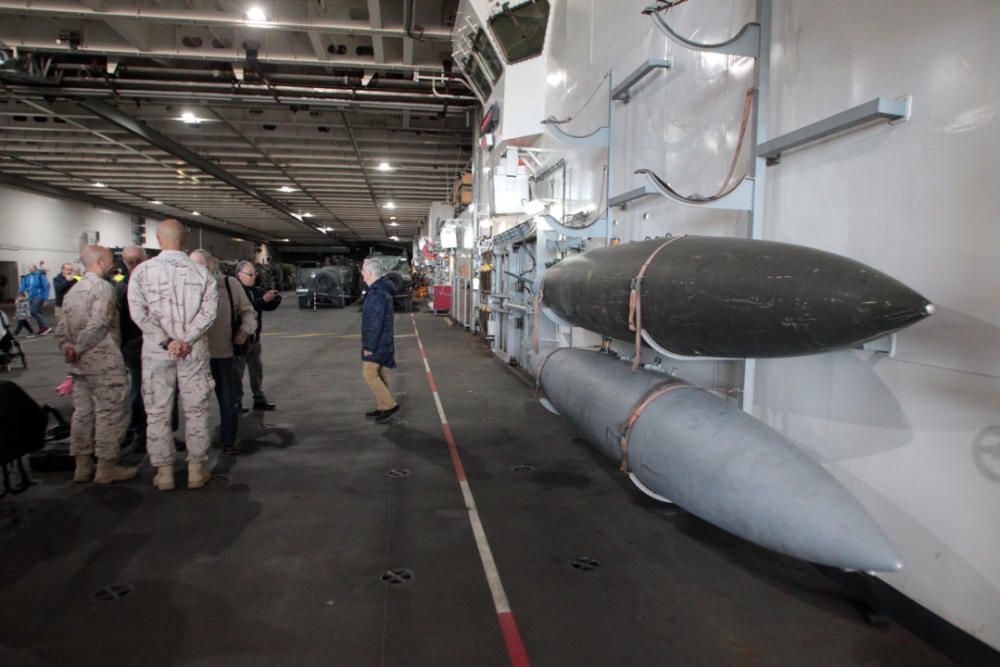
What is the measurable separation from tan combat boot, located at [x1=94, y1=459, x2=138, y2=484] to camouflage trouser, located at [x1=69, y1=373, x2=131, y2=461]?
0.05 m

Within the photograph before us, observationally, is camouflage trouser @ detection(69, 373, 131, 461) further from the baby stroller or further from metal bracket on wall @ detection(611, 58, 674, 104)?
the baby stroller

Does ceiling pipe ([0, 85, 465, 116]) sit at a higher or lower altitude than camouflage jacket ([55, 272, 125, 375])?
higher

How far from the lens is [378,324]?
Result: 5.50 m

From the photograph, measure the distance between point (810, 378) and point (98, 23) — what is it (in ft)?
39.2

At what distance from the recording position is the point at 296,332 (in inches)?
548

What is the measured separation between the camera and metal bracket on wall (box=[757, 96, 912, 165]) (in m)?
2.37

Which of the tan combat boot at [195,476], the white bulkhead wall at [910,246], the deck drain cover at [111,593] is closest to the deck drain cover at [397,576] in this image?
the deck drain cover at [111,593]

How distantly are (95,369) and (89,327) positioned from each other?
298 millimetres

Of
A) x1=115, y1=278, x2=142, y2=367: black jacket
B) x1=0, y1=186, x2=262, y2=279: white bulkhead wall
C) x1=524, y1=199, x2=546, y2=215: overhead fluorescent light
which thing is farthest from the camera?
x1=0, y1=186, x2=262, y2=279: white bulkhead wall

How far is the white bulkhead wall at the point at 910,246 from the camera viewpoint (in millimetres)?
2115

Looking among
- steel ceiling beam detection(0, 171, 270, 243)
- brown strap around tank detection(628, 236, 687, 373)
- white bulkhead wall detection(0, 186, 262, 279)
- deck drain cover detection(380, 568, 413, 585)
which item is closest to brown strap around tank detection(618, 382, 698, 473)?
brown strap around tank detection(628, 236, 687, 373)

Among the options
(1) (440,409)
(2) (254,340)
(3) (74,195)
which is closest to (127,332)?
(2) (254,340)

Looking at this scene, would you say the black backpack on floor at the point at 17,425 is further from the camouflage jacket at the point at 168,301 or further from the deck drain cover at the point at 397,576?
the deck drain cover at the point at 397,576

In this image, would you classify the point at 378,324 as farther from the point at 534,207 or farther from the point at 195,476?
the point at 534,207
